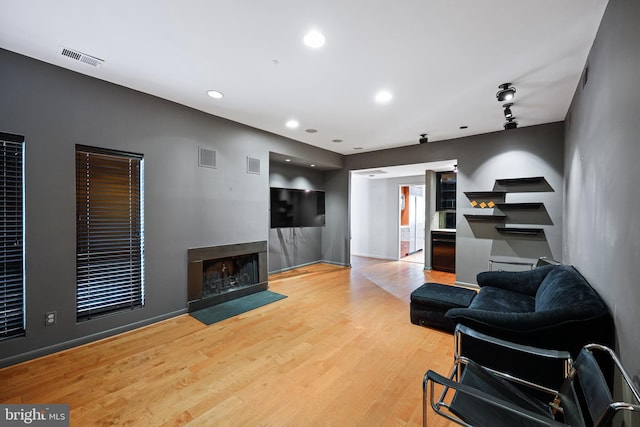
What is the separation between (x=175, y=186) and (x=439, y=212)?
5.68m

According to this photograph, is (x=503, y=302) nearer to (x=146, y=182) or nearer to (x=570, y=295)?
(x=570, y=295)

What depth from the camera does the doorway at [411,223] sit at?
7.74m

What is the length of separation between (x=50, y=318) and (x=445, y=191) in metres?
7.06

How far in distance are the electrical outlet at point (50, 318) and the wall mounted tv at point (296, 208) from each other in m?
3.36

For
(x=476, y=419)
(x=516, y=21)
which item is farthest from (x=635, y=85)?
(x=476, y=419)

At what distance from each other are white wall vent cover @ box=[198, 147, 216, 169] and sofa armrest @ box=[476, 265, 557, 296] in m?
3.98

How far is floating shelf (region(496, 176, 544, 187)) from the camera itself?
4.12m

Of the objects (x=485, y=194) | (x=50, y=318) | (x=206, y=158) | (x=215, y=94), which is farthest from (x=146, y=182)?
(x=485, y=194)

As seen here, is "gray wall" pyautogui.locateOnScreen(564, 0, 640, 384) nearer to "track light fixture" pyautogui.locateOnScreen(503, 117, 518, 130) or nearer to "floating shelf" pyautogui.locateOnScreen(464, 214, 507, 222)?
"track light fixture" pyautogui.locateOnScreen(503, 117, 518, 130)

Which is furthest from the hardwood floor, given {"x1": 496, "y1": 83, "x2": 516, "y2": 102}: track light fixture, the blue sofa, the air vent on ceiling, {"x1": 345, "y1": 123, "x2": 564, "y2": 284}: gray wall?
the air vent on ceiling

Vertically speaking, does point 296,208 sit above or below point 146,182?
below

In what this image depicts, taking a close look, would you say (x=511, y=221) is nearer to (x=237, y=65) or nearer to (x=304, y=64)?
(x=304, y=64)

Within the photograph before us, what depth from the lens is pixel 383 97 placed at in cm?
323

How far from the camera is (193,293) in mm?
3641
